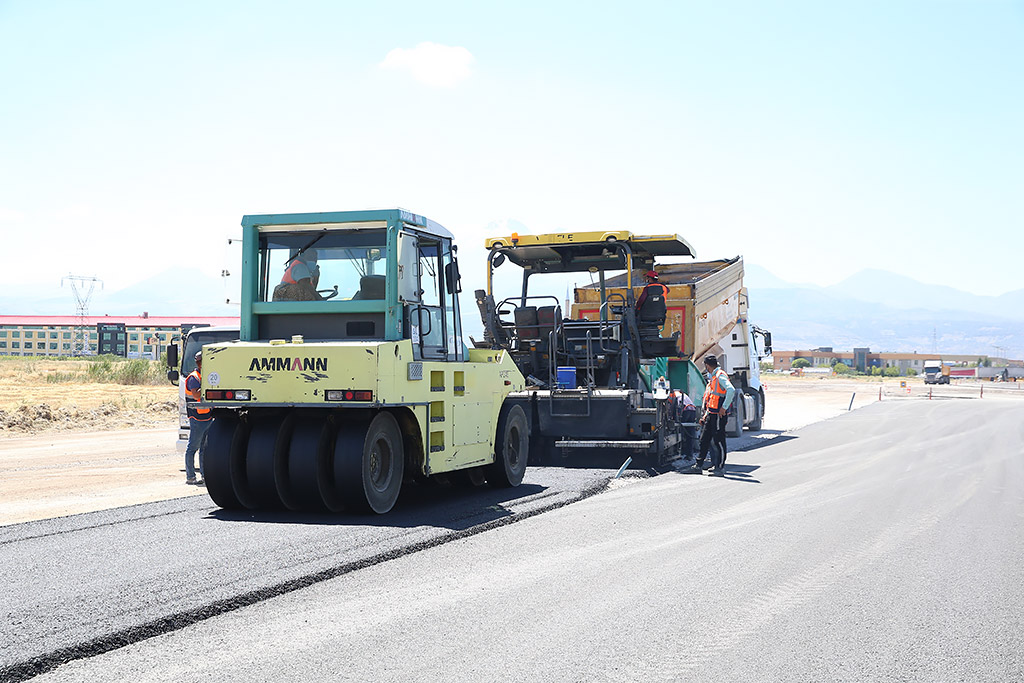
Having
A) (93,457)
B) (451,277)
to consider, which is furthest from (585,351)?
(93,457)

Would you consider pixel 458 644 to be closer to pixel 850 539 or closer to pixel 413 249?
pixel 850 539

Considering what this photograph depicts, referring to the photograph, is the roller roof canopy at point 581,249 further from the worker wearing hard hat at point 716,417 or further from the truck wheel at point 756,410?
the truck wheel at point 756,410

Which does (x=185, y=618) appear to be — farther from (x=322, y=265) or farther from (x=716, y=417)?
(x=716, y=417)

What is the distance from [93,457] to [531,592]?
11.5 meters

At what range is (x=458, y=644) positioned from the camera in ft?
16.0

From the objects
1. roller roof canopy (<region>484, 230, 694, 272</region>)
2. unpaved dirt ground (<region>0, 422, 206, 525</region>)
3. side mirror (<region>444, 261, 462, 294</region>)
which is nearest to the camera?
side mirror (<region>444, 261, 462, 294</region>)

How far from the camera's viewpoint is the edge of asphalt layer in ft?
14.6

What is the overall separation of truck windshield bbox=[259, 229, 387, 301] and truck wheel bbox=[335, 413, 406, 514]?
123 cm

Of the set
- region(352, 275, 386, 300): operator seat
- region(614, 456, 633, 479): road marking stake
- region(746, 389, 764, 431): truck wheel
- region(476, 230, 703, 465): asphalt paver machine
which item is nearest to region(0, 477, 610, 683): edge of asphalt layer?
region(352, 275, 386, 300): operator seat

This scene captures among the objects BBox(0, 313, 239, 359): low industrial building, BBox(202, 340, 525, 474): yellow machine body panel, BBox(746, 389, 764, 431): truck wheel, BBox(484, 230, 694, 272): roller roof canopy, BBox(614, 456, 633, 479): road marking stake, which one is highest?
BBox(0, 313, 239, 359): low industrial building

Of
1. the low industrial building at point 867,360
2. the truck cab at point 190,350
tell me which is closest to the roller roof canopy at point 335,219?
the truck cab at point 190,350

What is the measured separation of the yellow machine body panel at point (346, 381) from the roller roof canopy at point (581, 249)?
505 centimetres

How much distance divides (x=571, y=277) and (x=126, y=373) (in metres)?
25.4

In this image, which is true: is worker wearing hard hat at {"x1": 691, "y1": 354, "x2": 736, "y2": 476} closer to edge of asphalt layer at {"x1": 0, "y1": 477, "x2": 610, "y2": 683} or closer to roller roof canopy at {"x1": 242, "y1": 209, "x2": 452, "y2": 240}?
roller roof canopy at {"x1": 242, "y1": 209, "x2": 452, "y2": 240}
